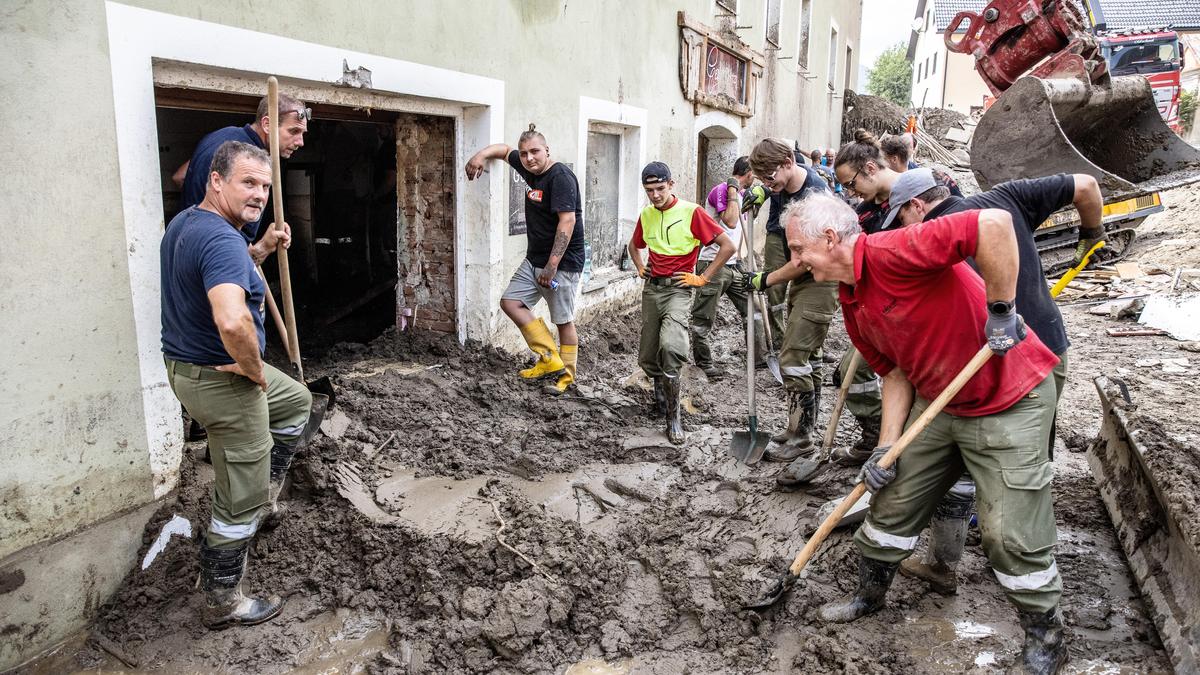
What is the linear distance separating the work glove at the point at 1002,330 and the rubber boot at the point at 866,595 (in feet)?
3.41

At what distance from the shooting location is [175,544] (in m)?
3.56

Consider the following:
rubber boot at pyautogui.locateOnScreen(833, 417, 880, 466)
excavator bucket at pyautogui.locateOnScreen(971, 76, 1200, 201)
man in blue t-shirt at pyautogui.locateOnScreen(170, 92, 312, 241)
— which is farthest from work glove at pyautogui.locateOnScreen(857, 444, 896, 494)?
excavator bucket at pyautogui.locateOnScreen(971, 76, 1200, 201)

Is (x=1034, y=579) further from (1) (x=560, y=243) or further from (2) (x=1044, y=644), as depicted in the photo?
(1) (x=560, y=243)

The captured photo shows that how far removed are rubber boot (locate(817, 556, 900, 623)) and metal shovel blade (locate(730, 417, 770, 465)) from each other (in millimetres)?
1589

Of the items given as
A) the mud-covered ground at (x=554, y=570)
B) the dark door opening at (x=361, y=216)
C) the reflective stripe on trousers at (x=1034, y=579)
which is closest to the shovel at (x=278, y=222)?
the mud-covered ground at (x=554, y=570)

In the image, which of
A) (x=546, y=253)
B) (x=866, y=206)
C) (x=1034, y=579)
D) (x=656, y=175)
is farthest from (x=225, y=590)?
(x=866, y=206)

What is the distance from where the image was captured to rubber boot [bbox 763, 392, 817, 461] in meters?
4.79

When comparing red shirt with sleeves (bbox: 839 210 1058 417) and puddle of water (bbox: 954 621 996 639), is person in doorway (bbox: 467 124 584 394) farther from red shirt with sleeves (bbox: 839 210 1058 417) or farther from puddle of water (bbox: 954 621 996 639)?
puddle of water (bbox: 954 621 996 639)

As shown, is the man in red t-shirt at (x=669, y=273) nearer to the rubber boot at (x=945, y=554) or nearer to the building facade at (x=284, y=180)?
the building facade at (x=284, y=180)

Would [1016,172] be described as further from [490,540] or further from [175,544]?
[175,544]

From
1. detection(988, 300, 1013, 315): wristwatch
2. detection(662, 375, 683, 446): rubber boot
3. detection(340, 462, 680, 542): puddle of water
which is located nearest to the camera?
detection(988, 300, 1013, 315): wristwatch

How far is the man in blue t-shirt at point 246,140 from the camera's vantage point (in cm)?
349

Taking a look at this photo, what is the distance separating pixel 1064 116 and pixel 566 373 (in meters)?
6.49

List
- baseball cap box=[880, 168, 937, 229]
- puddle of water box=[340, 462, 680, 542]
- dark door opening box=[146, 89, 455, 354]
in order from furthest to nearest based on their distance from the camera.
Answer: dark door opening box=[146, 89, 455, 354], puddle of water box=[340, 462, 680, 542], baseball cap box=[880, 168, 937, 229]
